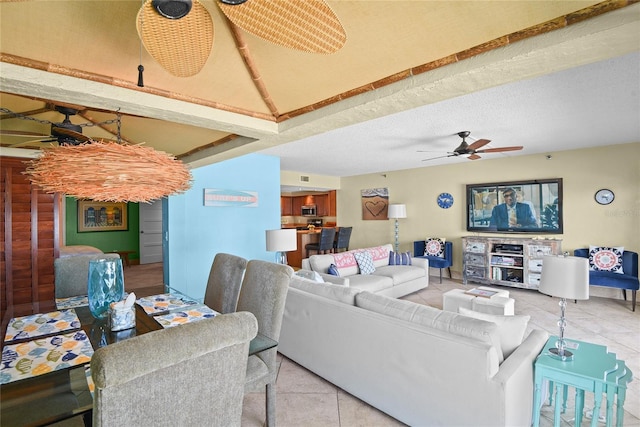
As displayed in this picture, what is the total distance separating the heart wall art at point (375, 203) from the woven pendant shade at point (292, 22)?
6.47 meters

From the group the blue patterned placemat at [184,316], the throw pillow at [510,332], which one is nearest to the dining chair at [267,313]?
the blue patterned placemat at [184,316]

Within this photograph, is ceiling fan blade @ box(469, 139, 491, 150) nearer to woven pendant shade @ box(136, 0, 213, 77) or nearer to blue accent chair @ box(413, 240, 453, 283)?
blue accent chair @ box(413, 240, 453, 283)

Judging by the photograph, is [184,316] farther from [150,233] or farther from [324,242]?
[150,233]

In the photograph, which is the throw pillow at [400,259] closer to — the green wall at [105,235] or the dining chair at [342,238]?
the dining chair at [342,238]

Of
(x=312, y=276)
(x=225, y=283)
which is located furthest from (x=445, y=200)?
(x=225, y=283)

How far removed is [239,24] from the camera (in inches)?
39.3

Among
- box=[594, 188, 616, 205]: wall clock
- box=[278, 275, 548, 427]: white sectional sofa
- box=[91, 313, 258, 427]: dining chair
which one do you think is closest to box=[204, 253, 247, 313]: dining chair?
box=[278, 275, 548, 427]: white sectional sofa

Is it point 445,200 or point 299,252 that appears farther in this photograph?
point 299,252

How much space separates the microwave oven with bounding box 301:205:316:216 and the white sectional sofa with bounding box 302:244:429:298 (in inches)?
183

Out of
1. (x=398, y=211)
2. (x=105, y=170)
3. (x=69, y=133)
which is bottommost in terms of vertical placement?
(x=398, y=211)

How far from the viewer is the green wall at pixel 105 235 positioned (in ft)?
22.5

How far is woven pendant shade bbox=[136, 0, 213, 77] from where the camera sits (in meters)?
1.03

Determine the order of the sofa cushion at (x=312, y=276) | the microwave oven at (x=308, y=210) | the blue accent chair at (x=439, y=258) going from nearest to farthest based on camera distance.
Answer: the sofa cushion at (x=312, y=276) → the blue accent chair at (x=439, y=258) → the microwave oven at (x=308, y=210)

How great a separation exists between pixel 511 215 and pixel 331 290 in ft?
14.9
